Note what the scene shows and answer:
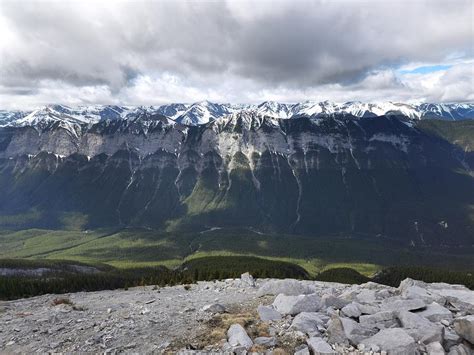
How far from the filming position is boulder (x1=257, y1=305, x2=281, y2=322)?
3979cm

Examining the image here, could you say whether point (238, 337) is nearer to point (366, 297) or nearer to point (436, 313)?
point (436, 313)

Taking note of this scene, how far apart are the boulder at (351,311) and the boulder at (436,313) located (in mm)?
5453

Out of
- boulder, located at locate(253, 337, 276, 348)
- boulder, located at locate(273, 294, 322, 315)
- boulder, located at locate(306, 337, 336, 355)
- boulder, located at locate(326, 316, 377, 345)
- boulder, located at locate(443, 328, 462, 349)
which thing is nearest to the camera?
boulder, located at locate(306, 337, 336, 355)

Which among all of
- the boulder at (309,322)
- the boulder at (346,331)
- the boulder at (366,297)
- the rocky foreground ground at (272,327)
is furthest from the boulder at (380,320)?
the boulder at (366,297)

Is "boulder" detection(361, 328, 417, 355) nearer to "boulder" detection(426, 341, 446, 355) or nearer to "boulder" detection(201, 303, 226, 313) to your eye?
"boulder" detection(426, 341, 446, 355)

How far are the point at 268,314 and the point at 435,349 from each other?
14653 millimetres

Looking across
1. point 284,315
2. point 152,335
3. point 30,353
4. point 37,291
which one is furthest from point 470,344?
point 37,291

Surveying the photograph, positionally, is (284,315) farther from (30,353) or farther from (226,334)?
(30,353)

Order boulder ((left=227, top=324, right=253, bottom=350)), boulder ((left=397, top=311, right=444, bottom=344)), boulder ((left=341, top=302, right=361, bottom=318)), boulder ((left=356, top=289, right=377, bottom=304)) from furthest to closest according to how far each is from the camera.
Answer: boulder ((left=356, top=289, right=377, bottom=304)) → boulder ((left=341, top=302, right=361, bottom=318)) → boulder ((left=227, top=324, right=253, bottom=350)) → boulder ((left=397, top=311, right=444, bottom=344))

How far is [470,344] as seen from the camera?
33812 mm

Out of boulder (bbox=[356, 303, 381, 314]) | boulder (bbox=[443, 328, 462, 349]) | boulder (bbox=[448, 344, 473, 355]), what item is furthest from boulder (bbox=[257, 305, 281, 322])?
boulder (bbox=[448, 344, 473, 355])

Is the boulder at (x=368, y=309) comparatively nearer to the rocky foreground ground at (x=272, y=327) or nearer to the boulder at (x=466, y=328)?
the rocky foreground ground at (x=272, y=327)

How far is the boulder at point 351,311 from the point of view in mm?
38188

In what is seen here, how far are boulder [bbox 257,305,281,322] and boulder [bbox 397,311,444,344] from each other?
10875mm
